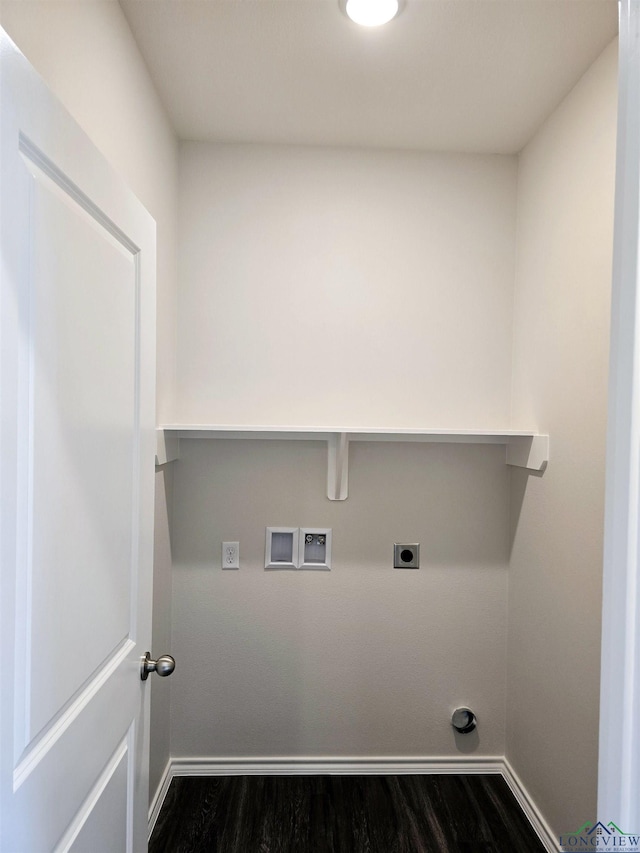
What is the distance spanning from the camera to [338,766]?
223cm

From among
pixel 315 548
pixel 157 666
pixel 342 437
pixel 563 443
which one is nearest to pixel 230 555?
pixel 315 548

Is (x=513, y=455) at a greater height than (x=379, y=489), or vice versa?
(x=513, y=455)

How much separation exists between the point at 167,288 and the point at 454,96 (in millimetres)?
1167

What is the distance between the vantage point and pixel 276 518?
223 cm

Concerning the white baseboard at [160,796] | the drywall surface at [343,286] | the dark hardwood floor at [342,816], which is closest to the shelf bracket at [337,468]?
the drywall surface at [343,286]

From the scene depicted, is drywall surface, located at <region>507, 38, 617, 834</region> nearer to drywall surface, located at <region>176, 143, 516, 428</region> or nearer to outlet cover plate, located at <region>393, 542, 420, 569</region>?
drywall surface, located at <region>176, 143, 516, 428</region>

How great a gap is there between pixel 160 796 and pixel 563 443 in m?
1.87

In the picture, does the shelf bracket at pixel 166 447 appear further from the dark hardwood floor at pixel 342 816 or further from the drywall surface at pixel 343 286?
the dark hardwood floor at pixel 342 816

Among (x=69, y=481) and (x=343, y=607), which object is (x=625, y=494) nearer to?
(x=69, y=481)

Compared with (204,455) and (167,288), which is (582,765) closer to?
(204,455)

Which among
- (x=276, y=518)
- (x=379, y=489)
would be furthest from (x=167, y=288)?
(x=379, y=489)

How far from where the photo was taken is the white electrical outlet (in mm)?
2221

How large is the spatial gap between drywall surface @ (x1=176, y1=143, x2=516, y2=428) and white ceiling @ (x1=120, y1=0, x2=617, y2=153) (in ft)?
0.40

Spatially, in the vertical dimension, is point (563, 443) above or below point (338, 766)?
above
